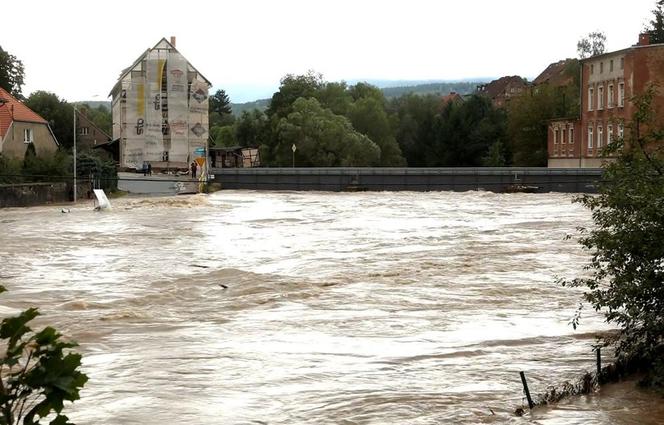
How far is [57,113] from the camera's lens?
11281 cm

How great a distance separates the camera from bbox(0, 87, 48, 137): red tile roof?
71.1m

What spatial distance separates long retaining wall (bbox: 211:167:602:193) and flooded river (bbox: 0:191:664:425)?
123ft

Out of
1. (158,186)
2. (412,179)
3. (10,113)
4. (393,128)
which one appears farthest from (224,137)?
(10,113)

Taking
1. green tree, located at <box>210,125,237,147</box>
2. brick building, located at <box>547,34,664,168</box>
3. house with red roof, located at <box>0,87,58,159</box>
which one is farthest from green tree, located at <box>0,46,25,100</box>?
brick building, located at <box>547,34,664,168</box>

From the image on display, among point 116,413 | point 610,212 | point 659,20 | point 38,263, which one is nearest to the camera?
point 116,413

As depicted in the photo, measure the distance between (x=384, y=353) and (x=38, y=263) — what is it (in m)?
17.4

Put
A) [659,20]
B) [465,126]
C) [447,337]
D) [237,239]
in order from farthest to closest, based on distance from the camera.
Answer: [465,126] < [659,20] < [237,239] < [447,337]

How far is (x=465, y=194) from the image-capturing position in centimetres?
7800

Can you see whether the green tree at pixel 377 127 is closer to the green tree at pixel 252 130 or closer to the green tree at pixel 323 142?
the green tree at pixel 323 142

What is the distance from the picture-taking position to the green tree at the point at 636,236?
1237cm

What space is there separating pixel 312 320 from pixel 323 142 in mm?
83511

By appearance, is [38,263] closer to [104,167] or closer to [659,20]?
[104,167]

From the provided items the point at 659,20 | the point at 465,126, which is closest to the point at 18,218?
the point at 465,126

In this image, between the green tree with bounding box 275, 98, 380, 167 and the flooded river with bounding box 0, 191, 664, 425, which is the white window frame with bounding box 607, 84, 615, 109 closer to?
the green tree with bounding box 275, 98, 380, 167
